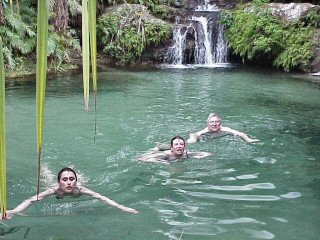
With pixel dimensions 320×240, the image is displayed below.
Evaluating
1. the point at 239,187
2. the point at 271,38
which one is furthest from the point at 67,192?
the point at 271,38

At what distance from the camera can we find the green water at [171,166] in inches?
223

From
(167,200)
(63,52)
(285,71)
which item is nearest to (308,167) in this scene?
(167,200)

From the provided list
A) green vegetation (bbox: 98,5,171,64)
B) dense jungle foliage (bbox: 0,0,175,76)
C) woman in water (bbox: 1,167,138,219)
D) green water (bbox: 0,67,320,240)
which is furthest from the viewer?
green vegetation (bbox: 98,5,171,64)

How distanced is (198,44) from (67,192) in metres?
16.9

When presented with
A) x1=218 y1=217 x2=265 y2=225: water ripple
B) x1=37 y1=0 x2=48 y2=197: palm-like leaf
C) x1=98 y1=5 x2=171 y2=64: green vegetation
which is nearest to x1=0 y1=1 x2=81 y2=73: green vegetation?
x1=98 y1=5 x2=171 y2=64: green vegetation

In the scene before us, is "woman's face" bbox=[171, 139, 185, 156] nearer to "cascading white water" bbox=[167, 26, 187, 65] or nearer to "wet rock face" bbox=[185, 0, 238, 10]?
"cascading white water" bbox=[167, 26, 187, 65]

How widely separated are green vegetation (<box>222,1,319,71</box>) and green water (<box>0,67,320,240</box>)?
14.0 feet

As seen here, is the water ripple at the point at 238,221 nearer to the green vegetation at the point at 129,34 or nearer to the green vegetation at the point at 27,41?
the green vegetation at the point at 27,41

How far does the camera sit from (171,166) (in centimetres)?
812

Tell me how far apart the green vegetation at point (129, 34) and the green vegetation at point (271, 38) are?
3.53m

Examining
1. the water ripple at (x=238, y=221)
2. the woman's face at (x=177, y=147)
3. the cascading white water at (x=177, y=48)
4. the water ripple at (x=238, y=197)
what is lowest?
the water ripple at (x=238, y=221)

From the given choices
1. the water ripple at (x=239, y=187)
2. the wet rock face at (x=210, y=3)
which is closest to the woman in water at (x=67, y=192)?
the water ripple at (x=239, y=187)

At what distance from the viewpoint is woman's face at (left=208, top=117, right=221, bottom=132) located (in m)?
9.40

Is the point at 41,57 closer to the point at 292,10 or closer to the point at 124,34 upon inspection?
the point at 292,10
